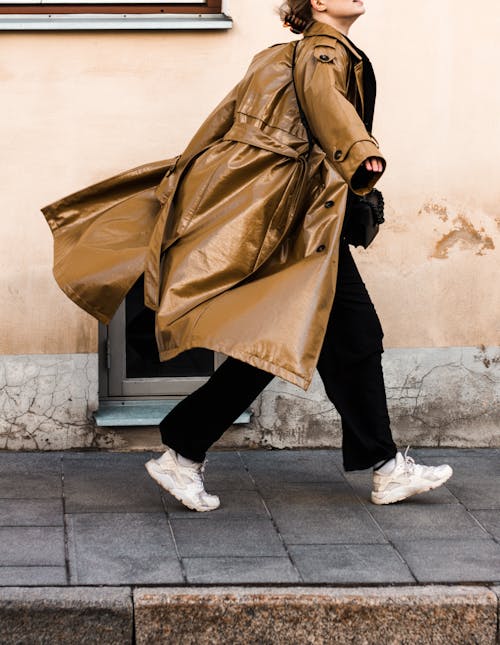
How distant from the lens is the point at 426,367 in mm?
5543

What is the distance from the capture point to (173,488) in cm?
446

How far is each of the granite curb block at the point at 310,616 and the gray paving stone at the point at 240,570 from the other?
0.08 metres

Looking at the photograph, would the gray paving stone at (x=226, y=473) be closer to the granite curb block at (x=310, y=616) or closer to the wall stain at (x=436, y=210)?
the granite curb block at (x=310, y=616)

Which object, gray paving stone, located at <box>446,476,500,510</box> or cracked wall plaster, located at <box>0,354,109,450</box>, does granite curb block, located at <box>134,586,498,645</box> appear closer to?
gray paving stone, located at <box>446,476,500,510</box>

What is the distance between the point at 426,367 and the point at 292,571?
6.36 feet

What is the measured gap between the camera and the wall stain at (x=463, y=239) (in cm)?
548

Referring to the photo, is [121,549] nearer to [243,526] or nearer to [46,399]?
[243,526]

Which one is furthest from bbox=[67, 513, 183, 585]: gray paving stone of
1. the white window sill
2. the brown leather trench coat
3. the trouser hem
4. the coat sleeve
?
the white window sill

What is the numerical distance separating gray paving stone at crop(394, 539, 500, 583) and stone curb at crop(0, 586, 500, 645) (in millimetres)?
160

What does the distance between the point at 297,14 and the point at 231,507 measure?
1935 millimetres

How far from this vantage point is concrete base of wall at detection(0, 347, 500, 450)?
17.5 feet

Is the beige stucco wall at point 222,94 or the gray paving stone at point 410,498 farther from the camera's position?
the beige stucco wall at point 222,94

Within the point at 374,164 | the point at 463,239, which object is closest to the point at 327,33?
the point at 374,164

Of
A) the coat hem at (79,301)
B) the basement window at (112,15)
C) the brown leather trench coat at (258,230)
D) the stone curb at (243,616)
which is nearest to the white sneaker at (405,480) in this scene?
the brown leather trench coat at (258,230)
